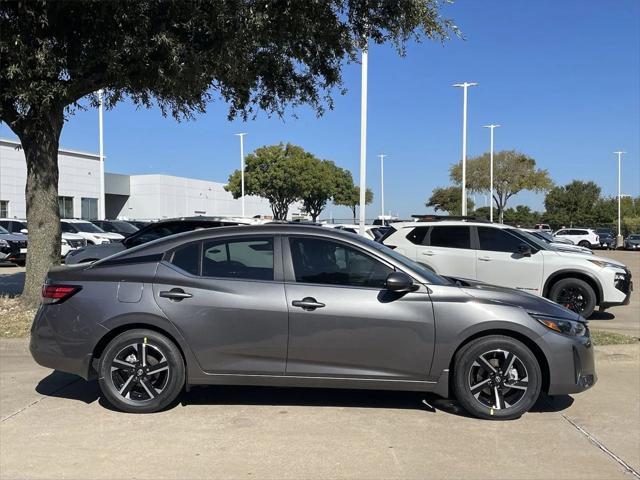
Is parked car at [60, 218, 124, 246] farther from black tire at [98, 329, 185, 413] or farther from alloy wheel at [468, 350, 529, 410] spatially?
alloy wheel at [468, 350, 529, 410]

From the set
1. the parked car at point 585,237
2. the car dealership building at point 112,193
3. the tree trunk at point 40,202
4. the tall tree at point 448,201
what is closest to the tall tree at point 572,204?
the tall tree at point 448,201

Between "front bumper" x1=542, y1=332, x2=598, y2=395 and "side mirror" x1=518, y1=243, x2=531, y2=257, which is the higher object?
"side mirror" x1=518, y1=243, x2=531, y2=257

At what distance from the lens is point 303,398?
5324 millimetres

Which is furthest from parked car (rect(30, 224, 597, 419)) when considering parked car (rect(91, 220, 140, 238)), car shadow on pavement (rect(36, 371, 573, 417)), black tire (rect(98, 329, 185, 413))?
parked car (rect(91, 220, 140, 238))

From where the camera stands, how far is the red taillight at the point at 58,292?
16.2ft

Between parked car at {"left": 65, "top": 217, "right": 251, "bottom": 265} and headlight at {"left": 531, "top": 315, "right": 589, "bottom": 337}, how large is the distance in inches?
263

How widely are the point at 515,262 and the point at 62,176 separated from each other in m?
44.8

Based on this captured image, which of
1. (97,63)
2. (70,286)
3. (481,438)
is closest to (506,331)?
(481,438)

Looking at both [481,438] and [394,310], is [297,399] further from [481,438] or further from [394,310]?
[481,438]

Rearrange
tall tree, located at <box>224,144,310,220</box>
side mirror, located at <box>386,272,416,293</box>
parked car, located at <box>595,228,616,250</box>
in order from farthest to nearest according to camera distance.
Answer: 1. tall tree, located at <box>224,144,310,220</box>
2. parked car, located at <box>595,228,616,250</box>
3. side mirror, located at <box>386,272,416,293</box>

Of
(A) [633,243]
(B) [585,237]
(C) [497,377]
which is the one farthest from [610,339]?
(A) [633,243]

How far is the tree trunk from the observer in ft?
28.7

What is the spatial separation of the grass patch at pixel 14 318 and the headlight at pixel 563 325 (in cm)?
617

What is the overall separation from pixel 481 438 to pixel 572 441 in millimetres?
700
